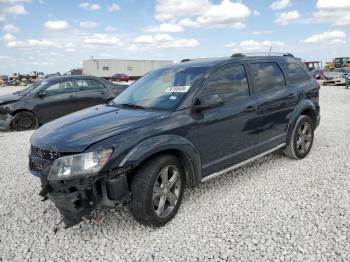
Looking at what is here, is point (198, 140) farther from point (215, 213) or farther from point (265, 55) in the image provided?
point (265, 55)

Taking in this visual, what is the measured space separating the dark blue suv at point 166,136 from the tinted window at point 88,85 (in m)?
5.49

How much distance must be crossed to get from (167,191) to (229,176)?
61.6 inches

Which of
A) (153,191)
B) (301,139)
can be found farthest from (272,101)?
(153,191)

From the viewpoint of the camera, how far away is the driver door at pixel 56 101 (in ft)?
29.9

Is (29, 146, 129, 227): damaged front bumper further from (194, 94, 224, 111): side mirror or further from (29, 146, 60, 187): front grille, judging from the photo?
(194, 94, 224, 111): side mirror

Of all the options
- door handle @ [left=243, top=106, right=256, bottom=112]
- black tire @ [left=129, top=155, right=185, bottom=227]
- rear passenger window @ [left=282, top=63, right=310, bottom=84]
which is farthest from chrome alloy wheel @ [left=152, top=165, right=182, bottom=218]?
rear passenger window @ [left=282, top=63, right=310, bottom=84]

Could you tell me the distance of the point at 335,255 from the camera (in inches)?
109

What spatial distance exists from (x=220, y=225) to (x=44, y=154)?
195cm

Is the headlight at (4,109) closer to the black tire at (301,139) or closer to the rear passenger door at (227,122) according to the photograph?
the rear passenger door at (227,122)

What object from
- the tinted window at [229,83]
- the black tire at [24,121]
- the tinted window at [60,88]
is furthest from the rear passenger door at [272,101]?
the black tire at [24,121]

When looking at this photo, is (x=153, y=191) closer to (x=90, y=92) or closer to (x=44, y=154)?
(x=44, y=154)

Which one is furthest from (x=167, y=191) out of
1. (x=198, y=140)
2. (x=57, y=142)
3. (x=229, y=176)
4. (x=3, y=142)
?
(x=3, y=142)

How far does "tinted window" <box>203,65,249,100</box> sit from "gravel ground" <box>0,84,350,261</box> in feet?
4.15

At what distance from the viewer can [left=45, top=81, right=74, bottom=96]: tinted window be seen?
363 inches
